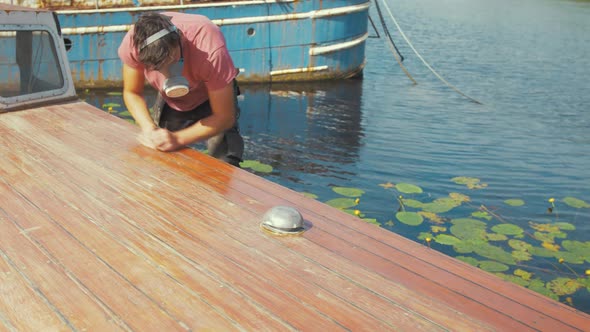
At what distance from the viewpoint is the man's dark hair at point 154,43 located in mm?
3211

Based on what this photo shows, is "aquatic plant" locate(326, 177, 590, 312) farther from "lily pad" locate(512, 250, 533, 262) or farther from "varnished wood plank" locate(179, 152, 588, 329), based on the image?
"varnished wood plank" locate(179, 152, 588, 329)

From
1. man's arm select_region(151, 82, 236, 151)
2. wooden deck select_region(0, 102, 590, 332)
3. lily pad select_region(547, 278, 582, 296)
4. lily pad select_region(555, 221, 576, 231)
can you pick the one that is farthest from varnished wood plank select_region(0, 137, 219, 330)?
lily pad select_region(555, 221, 576, 231)

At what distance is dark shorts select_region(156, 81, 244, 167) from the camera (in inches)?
173

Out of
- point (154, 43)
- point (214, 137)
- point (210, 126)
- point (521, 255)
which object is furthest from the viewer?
point (521, 255)

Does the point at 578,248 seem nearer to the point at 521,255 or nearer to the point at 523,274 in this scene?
the point at 521,255

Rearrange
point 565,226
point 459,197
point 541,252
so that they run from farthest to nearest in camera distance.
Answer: point 459,197
point 565,226
point 541,252

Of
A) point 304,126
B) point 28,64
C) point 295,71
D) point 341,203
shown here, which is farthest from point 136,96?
point 295,71

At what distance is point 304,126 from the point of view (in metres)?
11.3

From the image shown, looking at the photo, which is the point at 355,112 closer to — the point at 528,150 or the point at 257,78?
the point at 257,78

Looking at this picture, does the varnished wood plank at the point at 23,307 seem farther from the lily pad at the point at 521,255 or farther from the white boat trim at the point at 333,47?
the white boat trim at the point at 333,47

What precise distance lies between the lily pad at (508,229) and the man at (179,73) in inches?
126

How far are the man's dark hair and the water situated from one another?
146 inches

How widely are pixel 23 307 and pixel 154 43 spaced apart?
1.57 m

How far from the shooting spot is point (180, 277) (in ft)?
7.94
